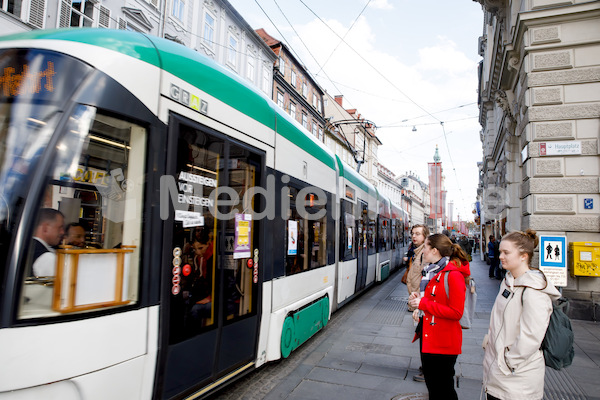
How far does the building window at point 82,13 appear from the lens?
13828mm

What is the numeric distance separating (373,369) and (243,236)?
2.50 metres

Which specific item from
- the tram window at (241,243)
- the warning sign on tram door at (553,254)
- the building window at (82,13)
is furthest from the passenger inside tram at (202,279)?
the building window at (82,13)

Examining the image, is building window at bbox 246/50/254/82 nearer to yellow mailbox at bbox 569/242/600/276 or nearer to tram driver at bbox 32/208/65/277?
yellow mailbox at bbox 569/242/600/276

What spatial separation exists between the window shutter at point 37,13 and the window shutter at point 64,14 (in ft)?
1.91

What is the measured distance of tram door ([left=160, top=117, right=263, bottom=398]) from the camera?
10.0 ft

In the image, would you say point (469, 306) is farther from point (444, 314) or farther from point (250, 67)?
point (250, 67)

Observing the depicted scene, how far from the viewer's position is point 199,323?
329cm

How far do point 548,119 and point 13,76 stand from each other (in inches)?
370

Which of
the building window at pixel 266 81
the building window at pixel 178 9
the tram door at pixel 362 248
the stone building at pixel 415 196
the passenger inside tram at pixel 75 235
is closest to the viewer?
the passenger inside tram at pixel 75 235

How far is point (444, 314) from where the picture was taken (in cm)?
309

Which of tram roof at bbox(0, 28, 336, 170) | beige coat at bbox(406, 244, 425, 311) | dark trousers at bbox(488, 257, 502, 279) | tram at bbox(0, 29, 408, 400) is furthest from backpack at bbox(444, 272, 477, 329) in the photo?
dark trousers at bbox(488, 257, 502, 279)

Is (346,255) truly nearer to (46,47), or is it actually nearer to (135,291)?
(135,291)

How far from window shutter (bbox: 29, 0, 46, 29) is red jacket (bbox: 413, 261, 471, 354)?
1377 cm

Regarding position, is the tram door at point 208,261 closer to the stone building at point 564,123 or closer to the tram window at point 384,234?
the stone building at point 564,123
